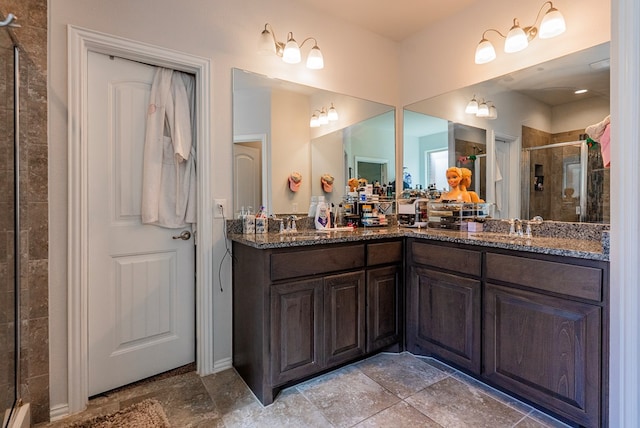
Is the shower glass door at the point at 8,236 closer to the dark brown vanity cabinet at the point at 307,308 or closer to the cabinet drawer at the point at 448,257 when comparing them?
the dark brown vanity cabinet at the point at 307,308

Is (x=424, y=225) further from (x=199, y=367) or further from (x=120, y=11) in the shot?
(x=120, y=11)

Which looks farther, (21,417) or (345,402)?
(345,402)

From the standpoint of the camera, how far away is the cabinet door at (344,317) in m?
1.86

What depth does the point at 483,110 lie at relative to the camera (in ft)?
7.64

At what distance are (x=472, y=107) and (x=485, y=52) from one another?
0.38 m

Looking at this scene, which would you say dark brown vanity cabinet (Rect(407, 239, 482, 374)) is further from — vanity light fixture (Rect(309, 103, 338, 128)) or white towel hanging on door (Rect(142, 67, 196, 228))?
white towel hanging on door (Rect(142, 67, 196, 228))

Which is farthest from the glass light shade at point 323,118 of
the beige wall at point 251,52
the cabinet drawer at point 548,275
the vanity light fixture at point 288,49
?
the cabinet drawer at point 548,275

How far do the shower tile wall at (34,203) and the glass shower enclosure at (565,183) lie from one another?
2.79m

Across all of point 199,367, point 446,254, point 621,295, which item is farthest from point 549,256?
point 199,367

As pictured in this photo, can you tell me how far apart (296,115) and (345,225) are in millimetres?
949

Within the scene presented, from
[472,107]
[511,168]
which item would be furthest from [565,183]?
[472,107]

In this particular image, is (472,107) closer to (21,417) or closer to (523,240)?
(523,240)

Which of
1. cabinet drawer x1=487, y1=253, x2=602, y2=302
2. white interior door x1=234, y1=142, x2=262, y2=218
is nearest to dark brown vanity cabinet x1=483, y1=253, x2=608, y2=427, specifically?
cabinet drawer x1=487, y1=253, x2=602, y2=302

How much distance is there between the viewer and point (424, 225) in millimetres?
2564
